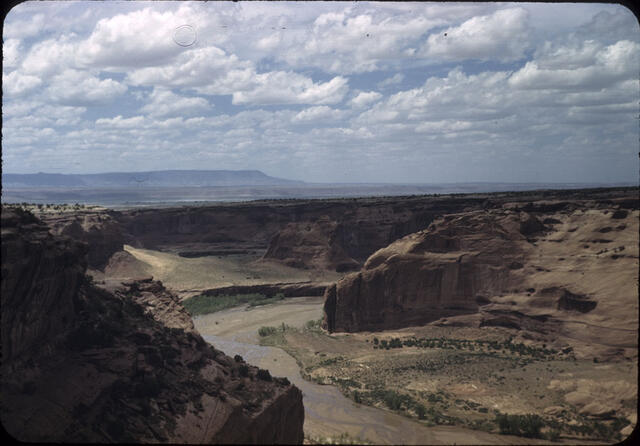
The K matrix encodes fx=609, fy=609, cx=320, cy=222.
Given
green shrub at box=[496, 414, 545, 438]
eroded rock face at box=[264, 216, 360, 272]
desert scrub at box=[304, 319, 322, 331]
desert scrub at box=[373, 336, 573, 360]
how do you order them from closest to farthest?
green shrub at box=[496, 414, 545, 438]
desert scrub at box=[373, 336, 573, 360]
desert scrub at box=[304, 319, 322, 331]
eroded rock face at box=[264, 216, 360, 272]

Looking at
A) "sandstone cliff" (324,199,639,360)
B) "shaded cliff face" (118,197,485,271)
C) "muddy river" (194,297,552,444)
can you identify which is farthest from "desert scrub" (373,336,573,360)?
"shaded cliff face" (118,197,485,271)

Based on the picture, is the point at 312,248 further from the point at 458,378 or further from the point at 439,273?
the point at 458,378

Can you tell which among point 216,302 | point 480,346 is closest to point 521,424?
point 480,346

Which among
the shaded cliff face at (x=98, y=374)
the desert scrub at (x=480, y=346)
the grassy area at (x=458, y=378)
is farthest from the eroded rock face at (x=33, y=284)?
the desert scrub at (x=480, y=346)

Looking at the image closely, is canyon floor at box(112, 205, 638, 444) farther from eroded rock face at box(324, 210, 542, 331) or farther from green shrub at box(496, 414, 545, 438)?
eroded rock face at box(324, 210, 542, 331)

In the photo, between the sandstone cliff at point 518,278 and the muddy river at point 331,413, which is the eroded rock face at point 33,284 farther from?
the sandstone cliff at point 518,278

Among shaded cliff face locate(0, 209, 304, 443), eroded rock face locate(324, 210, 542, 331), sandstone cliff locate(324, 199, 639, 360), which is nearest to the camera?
shaded cliff face locate(0, 209, 304, 443)

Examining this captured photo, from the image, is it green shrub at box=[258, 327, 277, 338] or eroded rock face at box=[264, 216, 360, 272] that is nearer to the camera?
green shrub at box=[258, 327, 277, 338]
